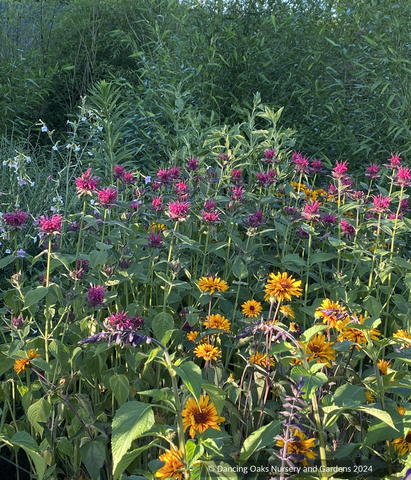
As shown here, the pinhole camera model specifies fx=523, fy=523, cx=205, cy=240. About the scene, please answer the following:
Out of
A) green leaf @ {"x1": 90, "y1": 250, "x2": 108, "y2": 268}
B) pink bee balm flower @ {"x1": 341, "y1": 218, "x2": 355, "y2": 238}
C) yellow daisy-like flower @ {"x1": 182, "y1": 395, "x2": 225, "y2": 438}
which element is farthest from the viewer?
pink bee balm flower @ {"x1": 341, "y1": 218, "x2": 355, "y2": 238}

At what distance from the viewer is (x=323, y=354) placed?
123 cm

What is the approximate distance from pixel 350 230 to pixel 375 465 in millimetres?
882

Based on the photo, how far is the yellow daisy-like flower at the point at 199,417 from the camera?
3.50 ft

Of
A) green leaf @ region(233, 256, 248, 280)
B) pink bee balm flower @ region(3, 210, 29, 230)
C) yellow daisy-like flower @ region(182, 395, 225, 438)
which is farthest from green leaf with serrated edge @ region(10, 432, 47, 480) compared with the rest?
green leaf @ region(233, 256, 248, 280)

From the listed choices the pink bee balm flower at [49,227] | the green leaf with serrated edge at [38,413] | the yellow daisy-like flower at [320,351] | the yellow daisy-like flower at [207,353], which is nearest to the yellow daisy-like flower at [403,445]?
the yellow daisy-like flower at [320,351]

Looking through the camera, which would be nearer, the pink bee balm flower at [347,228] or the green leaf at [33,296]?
the green leaf at [33,296]

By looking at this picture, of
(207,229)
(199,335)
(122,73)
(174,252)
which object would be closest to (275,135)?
(207,229)

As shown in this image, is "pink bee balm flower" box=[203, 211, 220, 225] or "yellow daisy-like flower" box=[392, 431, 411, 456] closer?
"yellow daisy-like flower" box=[392, 431, 411, 456]

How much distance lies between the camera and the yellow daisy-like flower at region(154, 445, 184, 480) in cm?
97

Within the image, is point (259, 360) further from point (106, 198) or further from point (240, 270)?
point (106, 198)

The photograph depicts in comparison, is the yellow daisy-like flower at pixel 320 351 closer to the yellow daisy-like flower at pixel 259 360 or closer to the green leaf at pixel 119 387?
the yellow daisy-like flower at pixel 259 360

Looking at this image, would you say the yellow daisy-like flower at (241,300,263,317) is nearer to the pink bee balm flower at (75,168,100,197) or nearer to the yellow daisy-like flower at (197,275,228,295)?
the yellow daisy-like flower at (197,275,228,295)

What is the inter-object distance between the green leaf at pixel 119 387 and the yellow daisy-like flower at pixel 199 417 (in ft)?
0.72

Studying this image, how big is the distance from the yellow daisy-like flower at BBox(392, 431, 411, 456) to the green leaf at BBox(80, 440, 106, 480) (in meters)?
0.67
